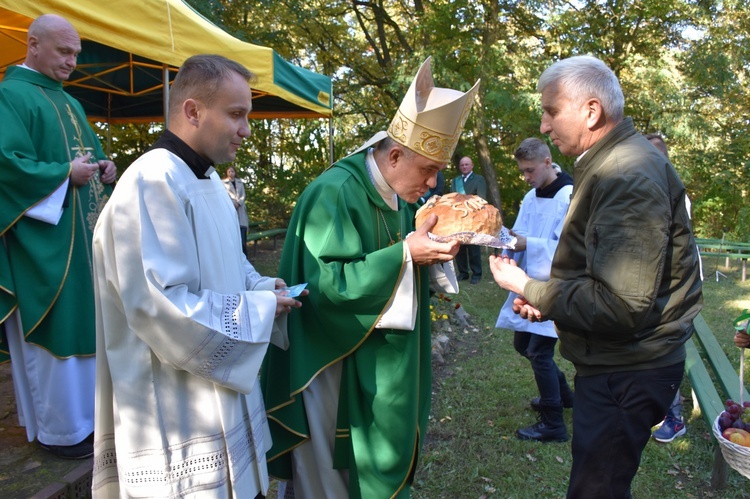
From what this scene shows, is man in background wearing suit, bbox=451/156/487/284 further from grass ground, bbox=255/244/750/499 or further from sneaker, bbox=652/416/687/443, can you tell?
sneaker, bbox=652/416/687/443

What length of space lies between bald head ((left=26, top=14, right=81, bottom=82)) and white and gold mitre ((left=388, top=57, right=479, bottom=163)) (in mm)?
2036

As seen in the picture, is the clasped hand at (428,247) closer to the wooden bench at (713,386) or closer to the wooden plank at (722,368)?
the wooden bench at (713,386)

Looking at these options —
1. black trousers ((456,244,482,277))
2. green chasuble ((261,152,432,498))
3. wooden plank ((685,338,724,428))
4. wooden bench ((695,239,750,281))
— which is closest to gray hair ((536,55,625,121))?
green chasuble ((261,152,432,498))

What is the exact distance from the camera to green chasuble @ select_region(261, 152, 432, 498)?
89.7 inches

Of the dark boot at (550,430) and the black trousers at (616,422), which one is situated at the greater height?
the black trousers at (616,422)

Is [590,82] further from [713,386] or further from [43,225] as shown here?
[43,225]

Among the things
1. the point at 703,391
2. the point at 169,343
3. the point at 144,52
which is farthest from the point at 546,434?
the point at 144,52

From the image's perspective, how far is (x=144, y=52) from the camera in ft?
12.6

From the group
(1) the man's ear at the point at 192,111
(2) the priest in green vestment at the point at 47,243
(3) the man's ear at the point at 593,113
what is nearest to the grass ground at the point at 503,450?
(3) the man's ear at the point at 593,113

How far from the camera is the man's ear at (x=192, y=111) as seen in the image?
1.84 meters

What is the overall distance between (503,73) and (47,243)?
36.7 feet

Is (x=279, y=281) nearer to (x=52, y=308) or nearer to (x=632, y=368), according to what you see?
(x=632, y=368)

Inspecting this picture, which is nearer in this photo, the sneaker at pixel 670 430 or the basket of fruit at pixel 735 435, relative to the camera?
the basket of fruit at pixel 735 435

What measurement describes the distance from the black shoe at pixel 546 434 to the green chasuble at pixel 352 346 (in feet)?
6.49
